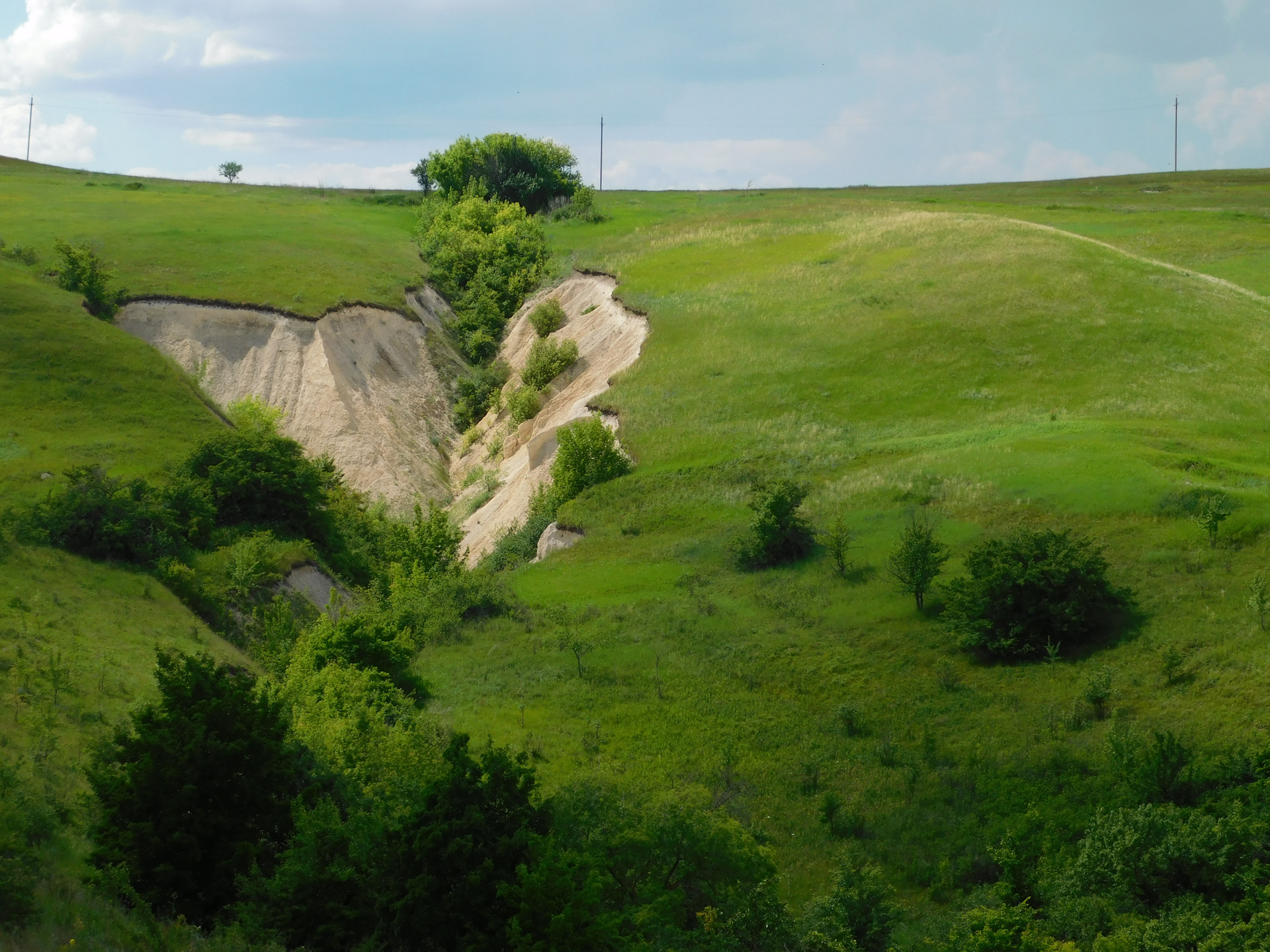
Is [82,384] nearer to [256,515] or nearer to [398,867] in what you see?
[256,515]

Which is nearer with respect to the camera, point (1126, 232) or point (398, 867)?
point (398, 867)

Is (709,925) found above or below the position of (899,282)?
below

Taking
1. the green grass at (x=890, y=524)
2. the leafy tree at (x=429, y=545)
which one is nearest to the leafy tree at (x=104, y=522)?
the leafy tree at (x=429, y=545)

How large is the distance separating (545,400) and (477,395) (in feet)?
25.1

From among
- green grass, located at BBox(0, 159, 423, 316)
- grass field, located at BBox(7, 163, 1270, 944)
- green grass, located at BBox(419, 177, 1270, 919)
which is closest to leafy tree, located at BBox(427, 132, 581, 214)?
green grass, located at BBox(0, 159, 423, 316)

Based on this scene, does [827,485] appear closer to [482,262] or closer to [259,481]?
[259,481]

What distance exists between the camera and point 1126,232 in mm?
73062

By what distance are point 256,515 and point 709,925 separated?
27374mm

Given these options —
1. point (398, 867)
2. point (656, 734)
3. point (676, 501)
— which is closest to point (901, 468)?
point (676, 501)

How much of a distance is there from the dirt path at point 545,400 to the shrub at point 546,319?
1.60ft

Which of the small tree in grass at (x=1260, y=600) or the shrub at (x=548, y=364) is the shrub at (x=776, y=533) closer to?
the small tree in grass at (x=1260, y=600)

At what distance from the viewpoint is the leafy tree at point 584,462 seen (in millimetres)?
41125

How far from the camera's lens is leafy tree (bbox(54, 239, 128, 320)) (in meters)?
57.9

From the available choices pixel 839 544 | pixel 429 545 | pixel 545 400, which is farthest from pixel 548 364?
pixel 839 544
